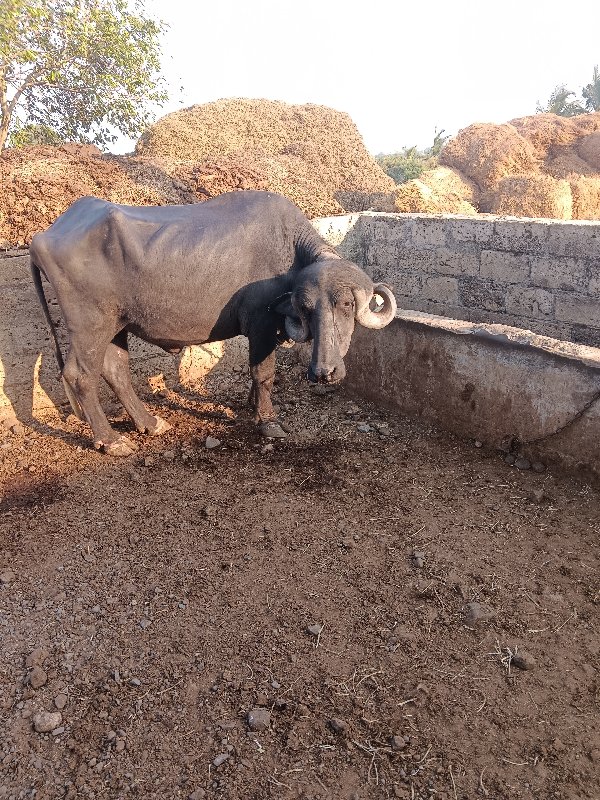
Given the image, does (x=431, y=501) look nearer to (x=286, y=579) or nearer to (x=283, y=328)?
(x=286, y=579)

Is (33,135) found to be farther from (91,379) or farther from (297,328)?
(297,328)

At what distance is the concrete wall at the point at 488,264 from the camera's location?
4.73 m

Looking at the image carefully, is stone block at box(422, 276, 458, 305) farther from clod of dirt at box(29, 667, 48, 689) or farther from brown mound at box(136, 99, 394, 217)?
clod of dirt at box(29, 667, 48, 689)

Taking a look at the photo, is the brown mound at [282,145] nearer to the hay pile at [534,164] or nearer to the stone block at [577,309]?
the hay pile at [534,164]

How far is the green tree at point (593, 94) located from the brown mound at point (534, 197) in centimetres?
1953

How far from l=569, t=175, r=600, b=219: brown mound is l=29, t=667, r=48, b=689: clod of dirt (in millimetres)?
8700

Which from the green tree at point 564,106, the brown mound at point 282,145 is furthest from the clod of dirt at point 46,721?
the green tree at point 564,106

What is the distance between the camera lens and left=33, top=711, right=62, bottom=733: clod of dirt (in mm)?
2172

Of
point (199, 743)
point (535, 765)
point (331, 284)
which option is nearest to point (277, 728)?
point (199, 743)

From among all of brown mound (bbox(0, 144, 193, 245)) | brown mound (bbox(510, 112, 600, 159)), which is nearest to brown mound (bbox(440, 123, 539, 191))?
brown mound (bbox(510, 112, 600, 159))

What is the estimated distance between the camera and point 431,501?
11.5 feet

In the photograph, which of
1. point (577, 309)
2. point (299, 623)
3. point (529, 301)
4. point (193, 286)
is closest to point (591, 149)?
point (529, 301)

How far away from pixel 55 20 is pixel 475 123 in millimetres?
7435

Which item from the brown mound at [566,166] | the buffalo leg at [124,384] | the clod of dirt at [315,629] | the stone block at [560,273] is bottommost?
the clod of dirt at [315,629]
